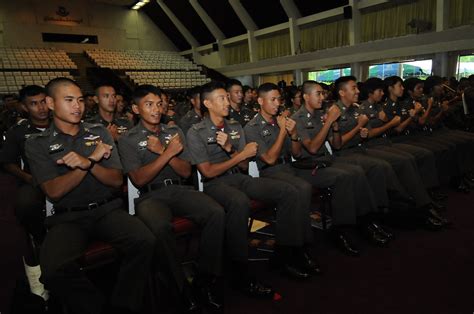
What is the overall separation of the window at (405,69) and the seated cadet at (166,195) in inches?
372

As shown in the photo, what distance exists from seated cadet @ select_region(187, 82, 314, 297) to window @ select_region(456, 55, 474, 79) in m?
8.75

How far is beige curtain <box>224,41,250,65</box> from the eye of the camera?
53.0ft

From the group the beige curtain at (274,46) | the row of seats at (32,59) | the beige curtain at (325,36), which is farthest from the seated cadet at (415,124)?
the row of seats at (32,59)

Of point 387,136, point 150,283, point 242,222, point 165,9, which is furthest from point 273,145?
point 165,9

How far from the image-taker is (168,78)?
14.5 m

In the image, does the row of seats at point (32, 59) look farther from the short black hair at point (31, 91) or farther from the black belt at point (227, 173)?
the black belt at point (227, 173)

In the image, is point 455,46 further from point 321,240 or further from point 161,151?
point 161,151

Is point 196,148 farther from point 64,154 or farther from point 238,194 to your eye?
point 64,154

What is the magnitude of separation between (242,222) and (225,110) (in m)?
0.93

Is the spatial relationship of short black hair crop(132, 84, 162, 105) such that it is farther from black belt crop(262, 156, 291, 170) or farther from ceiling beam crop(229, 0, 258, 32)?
ceiling beam crop(229, 0, 258, 32)

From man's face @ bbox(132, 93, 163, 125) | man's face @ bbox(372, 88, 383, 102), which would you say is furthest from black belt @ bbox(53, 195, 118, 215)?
man's face @ bbox(372, 88, 383, 102)

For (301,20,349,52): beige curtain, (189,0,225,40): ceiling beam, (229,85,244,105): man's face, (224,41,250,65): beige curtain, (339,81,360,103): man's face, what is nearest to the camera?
(339,81,360,103): man's face

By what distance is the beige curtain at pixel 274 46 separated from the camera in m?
14.1

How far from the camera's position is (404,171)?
324 cm
